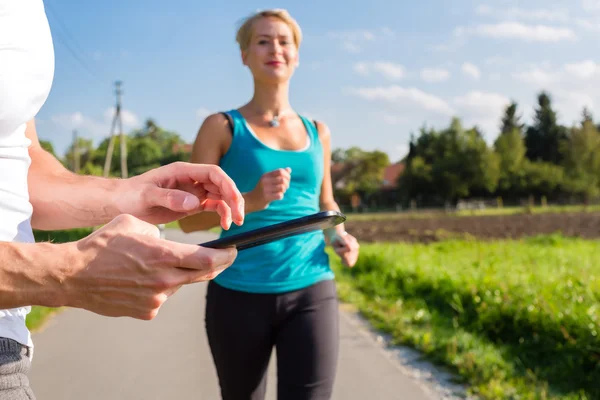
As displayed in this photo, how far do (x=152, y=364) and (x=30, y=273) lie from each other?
4.39m

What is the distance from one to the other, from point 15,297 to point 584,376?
4.34 meters

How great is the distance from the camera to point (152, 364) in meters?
5.19

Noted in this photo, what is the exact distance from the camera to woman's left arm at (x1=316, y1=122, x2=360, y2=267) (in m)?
2.67

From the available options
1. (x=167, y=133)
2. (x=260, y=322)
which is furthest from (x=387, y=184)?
(x=260, y=322)

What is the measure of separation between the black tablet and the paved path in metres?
3.01

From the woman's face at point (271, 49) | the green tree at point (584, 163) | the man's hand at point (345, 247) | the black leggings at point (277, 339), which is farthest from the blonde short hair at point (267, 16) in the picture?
the green tree at point (584, 163)

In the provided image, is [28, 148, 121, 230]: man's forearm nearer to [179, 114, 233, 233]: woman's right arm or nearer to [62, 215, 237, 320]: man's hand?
[62, 215, 237, 320]: man's hand

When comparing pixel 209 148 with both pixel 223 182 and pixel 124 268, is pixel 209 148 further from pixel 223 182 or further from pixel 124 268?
pixel 124 268

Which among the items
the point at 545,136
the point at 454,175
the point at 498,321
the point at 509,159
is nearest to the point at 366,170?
the point at 454,175

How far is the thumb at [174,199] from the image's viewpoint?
1526 millimetres

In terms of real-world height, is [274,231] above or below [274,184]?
below

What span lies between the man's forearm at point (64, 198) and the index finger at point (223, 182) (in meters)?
0.22

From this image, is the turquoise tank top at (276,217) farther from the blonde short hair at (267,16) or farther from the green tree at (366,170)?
the green tree at (366,170)

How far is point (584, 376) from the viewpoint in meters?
4.39
